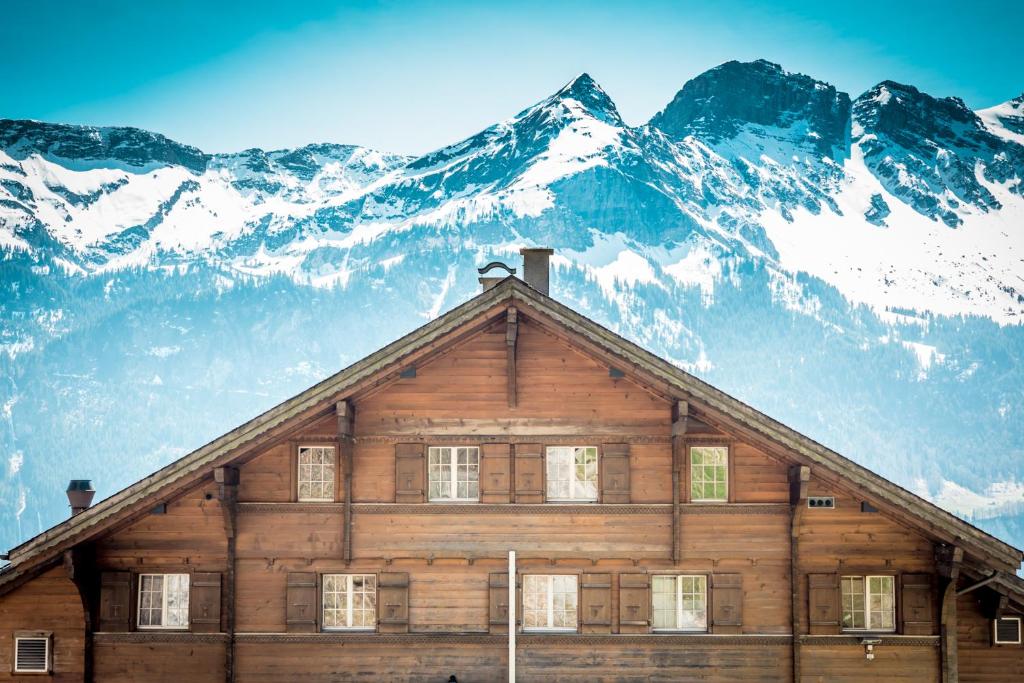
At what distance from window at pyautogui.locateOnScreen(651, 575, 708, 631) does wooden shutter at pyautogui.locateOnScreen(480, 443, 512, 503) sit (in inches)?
143

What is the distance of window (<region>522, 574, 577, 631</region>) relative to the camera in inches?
993

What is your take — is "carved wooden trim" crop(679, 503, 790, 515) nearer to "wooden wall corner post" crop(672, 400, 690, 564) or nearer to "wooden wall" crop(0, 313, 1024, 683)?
"wooden wall" crop(0, 313, 1024, 683)

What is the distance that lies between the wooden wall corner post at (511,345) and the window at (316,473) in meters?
3.97

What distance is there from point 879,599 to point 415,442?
1032cm

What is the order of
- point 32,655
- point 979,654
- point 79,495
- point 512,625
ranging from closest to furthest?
point 512,625, point 32,655, point 979,654, point 79,495

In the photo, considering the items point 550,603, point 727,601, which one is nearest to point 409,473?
point 550,603

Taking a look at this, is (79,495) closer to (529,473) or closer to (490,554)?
(490,554)

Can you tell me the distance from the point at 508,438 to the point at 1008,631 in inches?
467

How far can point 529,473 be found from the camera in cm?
2517

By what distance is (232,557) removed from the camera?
25.1 metres

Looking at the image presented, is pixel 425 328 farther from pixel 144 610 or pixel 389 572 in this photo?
pixel 144 610

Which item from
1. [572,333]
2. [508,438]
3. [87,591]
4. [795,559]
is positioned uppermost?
[572,333]

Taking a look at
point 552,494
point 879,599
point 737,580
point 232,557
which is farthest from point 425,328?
point 879,599

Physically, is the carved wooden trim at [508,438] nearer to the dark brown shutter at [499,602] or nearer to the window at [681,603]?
the dark brown shutter at [499,602]
